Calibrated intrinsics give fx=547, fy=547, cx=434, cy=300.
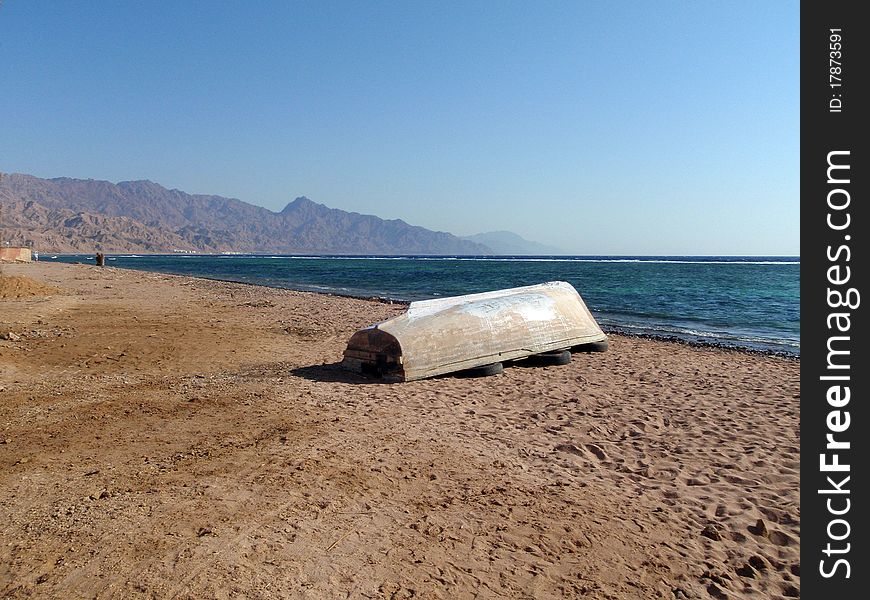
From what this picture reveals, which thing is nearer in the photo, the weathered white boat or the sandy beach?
the sandy beach

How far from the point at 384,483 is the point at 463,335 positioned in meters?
4.29

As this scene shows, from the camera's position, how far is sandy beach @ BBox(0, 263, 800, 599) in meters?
3.33

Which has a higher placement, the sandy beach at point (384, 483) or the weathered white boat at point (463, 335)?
the weathered white boat at point (463, 335)

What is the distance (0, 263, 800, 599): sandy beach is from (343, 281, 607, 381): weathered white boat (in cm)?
38

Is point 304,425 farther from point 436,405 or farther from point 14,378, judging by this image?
point 14,378

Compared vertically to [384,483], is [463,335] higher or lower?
higher

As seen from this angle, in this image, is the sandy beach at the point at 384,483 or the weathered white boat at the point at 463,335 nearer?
the sandy beach at the point at 384,483

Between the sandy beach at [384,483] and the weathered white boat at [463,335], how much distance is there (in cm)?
38

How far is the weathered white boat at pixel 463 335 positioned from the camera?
26.9 feet

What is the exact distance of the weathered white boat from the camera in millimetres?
8195

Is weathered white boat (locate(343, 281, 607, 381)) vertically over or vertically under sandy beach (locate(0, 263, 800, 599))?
over

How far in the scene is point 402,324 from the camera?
846 cm

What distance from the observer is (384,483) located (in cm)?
459
